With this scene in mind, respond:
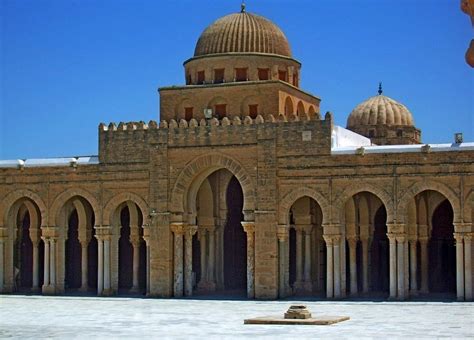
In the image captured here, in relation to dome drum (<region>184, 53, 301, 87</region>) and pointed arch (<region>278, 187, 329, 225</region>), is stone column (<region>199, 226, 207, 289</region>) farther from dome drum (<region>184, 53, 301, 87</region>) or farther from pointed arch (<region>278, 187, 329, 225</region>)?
dome drum (<region>184, 53, 301, 87</region>)

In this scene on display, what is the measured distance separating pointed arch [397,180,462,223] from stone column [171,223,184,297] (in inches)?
299

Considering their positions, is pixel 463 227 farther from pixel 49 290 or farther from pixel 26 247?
pixel 26 247

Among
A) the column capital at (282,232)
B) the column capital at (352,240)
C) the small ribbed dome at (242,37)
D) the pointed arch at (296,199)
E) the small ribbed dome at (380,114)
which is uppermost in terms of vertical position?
the small ribbed dome at (242,37)

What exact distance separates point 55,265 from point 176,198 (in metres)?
5.34

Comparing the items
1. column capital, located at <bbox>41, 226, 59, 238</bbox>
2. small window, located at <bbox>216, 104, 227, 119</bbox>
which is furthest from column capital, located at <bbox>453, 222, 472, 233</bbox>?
column capital, located at <bbox>41, 226, 59, 238</bbox>

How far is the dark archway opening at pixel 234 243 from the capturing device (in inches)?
1304

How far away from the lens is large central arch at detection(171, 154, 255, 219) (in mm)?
29438

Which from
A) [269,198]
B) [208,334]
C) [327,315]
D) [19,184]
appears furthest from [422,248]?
[19,184]

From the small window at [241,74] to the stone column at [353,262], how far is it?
730 centimetres

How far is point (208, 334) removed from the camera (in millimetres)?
18656

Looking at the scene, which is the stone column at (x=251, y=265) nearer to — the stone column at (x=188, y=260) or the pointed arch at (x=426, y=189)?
the stone column at (x=188, y=260)

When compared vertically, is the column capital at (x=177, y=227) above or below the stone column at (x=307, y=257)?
above

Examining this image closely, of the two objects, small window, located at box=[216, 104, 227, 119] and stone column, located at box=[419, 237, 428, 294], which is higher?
small window, located at box=[216, 104, 227, 119]

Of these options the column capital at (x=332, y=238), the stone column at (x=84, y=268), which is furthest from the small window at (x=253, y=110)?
the stone column at (x=84, y=268)
